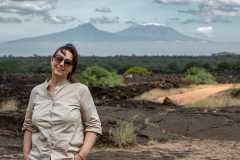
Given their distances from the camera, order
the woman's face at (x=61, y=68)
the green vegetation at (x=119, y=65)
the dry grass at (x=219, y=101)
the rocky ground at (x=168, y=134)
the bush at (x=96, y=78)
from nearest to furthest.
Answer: the woman's face at (x=61, y=68) < the rocky ground at (x=168, y=134) < the dry grass at (x=219, y=101) < the bush at (x=96, y=78) < the green vegetation at (x=119, y=65)

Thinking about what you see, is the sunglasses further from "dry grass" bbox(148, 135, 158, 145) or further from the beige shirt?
"dry grass" bbox(148, 135, 158, 145)

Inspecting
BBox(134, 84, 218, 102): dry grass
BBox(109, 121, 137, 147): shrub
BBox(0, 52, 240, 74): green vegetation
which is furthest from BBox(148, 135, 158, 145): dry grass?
BBox(0, 52, 240, 74): green vegetation

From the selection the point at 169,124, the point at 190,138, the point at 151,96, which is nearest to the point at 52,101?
the point at 190,138

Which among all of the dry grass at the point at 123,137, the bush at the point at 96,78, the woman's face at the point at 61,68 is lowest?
the dry grass at the point at 123,137

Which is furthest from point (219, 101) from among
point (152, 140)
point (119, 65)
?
point (119, 65)

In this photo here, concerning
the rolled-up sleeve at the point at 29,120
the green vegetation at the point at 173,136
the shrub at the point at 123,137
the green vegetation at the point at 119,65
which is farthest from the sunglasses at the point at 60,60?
the green vegetation at the point at 119,65

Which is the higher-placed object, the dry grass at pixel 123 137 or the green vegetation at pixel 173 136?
the dry grass at pixel 123 137

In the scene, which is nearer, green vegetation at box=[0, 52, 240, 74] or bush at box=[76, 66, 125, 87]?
bush at box=[76, 66, 125, 87]

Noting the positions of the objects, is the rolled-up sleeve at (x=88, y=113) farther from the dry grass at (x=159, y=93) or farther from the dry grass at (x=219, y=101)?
the dry grass at (x=159, y=93)

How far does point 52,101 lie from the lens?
2691 mm

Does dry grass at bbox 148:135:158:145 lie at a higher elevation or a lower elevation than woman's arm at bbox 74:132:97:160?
lower

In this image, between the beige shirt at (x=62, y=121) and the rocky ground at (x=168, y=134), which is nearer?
the beige shirt at (x=62, y=121)

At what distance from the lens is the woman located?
8.62 ft

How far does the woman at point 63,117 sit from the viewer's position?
2627mm
